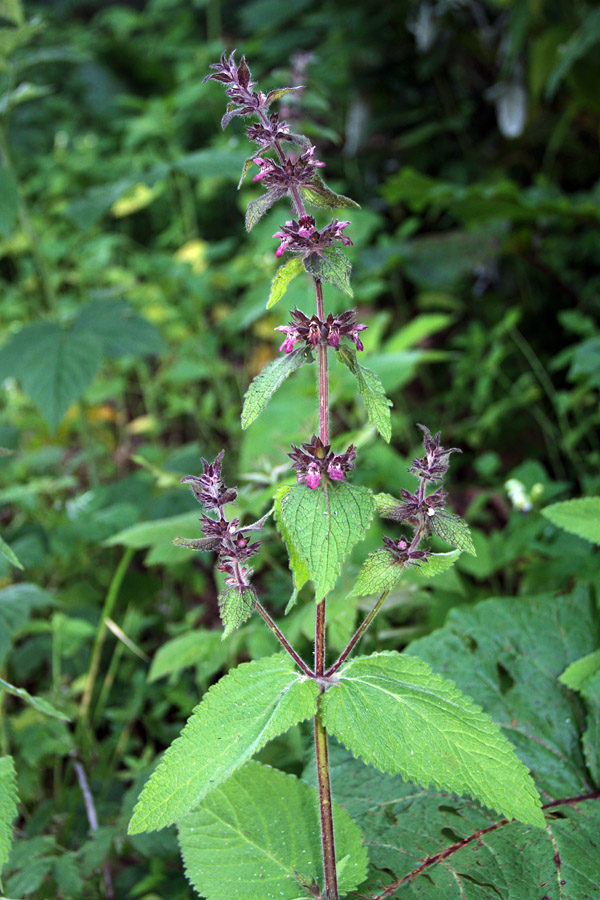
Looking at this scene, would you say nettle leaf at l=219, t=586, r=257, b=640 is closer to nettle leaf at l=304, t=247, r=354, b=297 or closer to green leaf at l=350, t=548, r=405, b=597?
green leaf at l=350, t=548, r=405, b=597

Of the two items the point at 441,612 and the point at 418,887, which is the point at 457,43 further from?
the point at 418,887

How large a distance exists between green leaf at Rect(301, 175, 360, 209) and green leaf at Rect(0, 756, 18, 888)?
2.95 feet

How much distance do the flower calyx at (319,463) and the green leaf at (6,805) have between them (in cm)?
60

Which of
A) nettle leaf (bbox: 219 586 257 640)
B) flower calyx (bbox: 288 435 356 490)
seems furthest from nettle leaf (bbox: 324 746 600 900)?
flower calyx (bbox: 288 435 356 490)

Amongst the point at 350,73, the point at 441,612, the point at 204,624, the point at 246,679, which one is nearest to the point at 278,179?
the point at 246,679

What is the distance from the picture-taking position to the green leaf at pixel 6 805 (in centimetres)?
99

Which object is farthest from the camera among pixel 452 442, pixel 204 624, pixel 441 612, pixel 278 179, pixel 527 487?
pixel 452 442

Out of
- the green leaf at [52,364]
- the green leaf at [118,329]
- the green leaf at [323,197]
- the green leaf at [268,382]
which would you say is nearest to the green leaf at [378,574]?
the green leaf at [268,382]

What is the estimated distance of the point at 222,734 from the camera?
0.98 m

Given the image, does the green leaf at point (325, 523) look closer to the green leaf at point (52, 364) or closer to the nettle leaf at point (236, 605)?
the nettle leaf at point (236, 605)

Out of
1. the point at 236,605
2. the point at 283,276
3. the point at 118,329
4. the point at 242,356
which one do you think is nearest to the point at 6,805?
the point at 236,605

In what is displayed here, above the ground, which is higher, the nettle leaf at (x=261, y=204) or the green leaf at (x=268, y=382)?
the nettle leaf at (x=261, y=204)

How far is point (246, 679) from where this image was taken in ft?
3.39

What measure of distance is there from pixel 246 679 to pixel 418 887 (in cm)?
43
